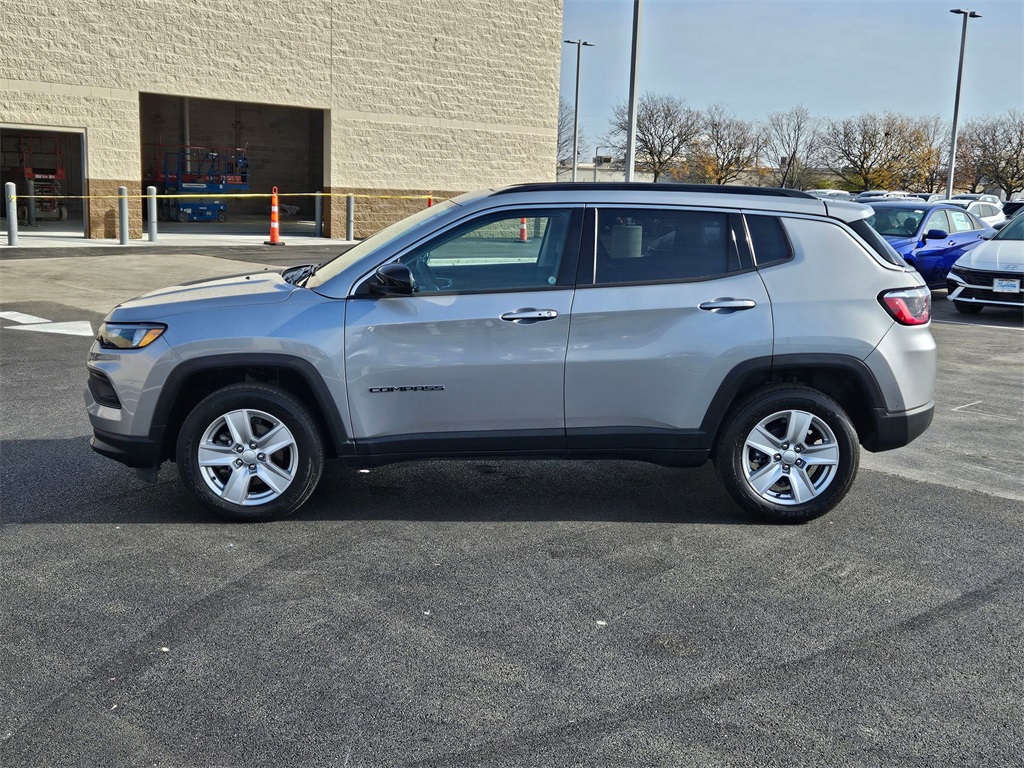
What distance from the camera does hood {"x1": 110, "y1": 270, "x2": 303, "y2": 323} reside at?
5703mm

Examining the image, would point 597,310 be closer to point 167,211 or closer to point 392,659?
point 392,659

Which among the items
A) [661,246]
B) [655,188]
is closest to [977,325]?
[655,188]

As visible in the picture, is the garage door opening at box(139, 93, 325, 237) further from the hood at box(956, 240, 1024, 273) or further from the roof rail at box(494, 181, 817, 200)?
the roof rail at box(494, 181, 817, 200)

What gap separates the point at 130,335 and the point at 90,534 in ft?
3.47

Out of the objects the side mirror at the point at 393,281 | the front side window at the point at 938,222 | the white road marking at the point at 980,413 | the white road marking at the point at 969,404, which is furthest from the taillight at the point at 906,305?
the front side window at the point at 938,222

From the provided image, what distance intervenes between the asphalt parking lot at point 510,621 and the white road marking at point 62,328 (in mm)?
5018

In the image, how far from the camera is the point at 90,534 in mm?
5539

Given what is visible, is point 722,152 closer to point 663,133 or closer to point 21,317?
point 663,133

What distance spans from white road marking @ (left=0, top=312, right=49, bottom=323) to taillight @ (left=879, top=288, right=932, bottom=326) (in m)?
10.2

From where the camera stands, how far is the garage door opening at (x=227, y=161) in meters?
33.2

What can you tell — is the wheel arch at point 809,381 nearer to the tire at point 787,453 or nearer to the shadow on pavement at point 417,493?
the tire at point 787,453

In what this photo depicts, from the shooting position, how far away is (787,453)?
5891mm

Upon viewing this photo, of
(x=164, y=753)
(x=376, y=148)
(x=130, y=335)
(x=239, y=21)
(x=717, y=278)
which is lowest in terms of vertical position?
(x=164, y=753)

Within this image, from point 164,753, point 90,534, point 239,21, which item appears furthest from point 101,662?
point 239,21
